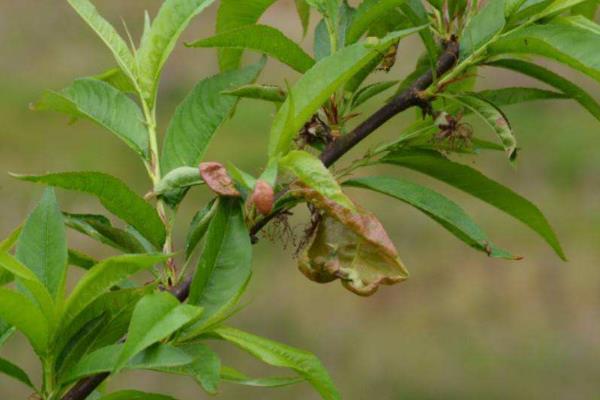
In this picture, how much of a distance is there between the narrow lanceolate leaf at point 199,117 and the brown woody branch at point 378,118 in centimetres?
10

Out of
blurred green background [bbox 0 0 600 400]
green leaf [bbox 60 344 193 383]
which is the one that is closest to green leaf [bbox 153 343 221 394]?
green leaf [bbox 60 344 193 383]

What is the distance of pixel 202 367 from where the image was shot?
36.0 inches

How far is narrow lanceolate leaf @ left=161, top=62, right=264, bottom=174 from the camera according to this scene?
41.6 inches

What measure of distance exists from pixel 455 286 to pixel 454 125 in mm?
4922

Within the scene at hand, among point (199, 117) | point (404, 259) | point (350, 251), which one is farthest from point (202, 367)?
point (404, 259)

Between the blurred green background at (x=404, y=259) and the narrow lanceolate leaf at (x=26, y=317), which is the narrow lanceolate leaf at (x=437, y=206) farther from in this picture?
the blurred green background at (x=404, y=259)

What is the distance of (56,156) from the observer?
633 cm

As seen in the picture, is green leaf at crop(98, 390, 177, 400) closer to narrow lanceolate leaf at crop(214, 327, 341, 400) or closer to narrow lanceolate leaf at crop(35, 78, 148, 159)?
narrow lanceolate leaf at crop(214, 327, 341, 400)

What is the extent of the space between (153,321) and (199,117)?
268 millimetres

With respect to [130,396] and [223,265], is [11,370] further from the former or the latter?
[223,265]

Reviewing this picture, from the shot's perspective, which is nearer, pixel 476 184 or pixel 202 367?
pixel 202 367

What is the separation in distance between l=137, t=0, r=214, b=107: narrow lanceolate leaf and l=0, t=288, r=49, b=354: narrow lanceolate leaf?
0.84 ft

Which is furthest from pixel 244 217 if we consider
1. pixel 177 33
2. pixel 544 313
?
pixel 544 313

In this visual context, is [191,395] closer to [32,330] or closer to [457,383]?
[457,383]
